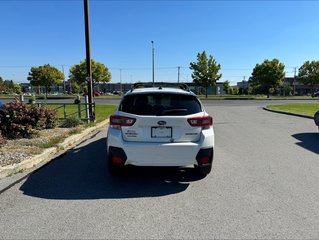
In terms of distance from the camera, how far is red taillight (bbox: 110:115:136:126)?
5.45m

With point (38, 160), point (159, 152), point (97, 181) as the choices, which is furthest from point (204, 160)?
point (38, 160)

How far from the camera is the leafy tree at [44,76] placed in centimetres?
5928

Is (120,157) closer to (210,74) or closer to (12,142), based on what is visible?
(12,142)

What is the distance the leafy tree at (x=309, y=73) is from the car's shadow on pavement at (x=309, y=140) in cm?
6497

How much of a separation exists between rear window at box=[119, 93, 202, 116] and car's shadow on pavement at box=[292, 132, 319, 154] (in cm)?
468

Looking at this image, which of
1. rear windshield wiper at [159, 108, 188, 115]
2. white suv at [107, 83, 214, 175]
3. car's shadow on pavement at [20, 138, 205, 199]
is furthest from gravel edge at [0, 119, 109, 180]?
rear windshield wiper at [159, 108, 188, 115]

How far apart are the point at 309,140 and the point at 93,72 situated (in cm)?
5459

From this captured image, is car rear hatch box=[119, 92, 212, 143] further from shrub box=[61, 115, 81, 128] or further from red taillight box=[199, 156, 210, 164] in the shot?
shrub box=[61, 115, 81, 128]

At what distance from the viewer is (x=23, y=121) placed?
1000 cm

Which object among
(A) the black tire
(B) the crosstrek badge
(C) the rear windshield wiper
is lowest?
(A) the black tire

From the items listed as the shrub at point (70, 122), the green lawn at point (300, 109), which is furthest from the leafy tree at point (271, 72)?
the shrub at point (70, 122)

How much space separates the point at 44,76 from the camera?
59031mm

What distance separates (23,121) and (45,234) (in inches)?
274

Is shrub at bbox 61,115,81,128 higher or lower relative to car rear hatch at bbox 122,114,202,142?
lower
